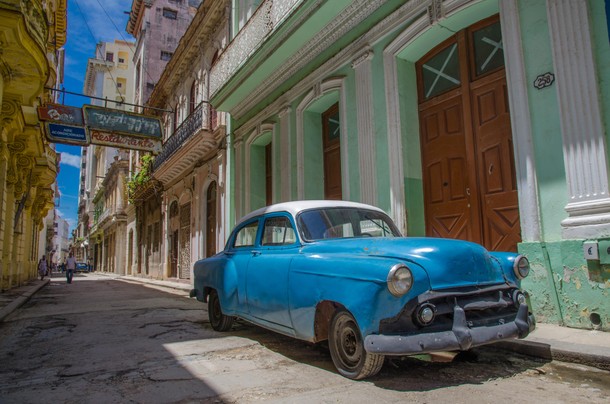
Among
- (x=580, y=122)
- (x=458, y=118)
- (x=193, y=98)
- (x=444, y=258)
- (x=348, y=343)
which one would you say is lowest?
(x=348, y=343)

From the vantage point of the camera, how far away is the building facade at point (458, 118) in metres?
4.74

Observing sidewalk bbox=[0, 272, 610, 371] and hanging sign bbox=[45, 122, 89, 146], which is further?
hanging sign bbox=[45, 122, 89, 146]

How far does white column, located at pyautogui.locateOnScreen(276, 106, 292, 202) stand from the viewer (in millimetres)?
10680

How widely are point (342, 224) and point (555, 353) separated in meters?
2.27

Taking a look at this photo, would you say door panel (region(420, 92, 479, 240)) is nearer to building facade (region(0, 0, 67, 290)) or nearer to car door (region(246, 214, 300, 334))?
car door (region(246, 214, 300, 334))

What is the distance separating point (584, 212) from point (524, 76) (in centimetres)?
191

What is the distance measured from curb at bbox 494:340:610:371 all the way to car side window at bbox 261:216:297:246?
233 cm

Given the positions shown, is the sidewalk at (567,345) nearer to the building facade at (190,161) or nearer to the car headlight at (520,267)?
the car headlight at (520,267)

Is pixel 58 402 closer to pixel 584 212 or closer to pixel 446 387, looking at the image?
pixel 446 387

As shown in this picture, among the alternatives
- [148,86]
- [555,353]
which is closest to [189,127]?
[555,353]

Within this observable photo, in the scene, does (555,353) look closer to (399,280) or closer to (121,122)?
(399,280)

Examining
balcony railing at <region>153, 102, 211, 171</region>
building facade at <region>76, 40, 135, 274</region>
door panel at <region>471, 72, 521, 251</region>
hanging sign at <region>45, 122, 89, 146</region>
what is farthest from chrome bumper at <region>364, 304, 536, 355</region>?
building facade at <region>76, 40, 135, 274</region>

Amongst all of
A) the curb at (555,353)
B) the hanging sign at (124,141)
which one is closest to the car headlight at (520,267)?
the curb at (555,353)

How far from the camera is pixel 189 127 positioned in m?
16.2
